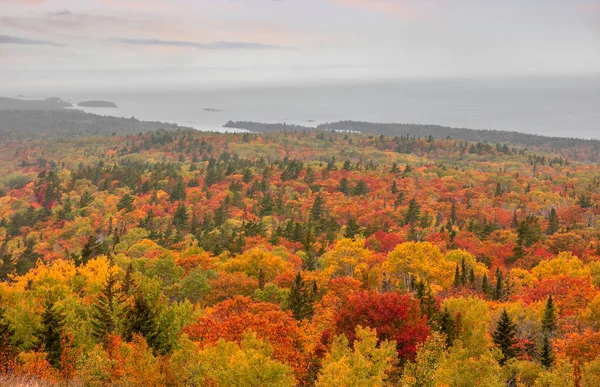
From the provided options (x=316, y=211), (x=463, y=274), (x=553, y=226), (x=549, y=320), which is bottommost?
(x=316, y=211)

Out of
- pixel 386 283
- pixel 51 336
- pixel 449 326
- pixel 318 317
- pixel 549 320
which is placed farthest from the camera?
→ pixel 386 283

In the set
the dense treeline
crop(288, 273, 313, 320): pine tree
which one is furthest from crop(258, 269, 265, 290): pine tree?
crop(288, 273, 313, 320): pine tree

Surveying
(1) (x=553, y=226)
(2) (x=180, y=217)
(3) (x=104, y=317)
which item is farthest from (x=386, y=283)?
(2) (x=180, y=217)

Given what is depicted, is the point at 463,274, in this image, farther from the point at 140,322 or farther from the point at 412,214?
the point at 412,214

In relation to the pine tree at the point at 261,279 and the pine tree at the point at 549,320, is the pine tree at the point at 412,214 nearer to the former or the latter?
the pine tree at the point at 261,279

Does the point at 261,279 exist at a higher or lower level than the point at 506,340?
lower

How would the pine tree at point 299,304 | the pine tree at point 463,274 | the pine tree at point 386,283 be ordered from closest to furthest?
1. the pine tree at point 299,304
2. the pine tree at point 386,283
3. the pine tree at point 463,274

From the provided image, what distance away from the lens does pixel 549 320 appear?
56750 mm

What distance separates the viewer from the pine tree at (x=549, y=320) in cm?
5672

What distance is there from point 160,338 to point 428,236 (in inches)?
3446

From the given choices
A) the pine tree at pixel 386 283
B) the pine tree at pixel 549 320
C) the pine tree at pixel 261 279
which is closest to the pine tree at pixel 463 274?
the pine tree at pixel 386 283

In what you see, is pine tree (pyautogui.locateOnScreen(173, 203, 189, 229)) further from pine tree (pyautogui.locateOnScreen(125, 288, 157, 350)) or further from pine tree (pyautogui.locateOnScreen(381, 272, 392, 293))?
pine tree (pyautogui.locateOnScreen(125, 288, 157, 350))

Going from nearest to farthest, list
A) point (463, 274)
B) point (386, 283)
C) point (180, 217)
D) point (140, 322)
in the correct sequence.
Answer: point (140, 322), point (386, 283), point (463, 274), point (180, 217)

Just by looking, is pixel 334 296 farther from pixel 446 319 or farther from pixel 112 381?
pixel 112 381
